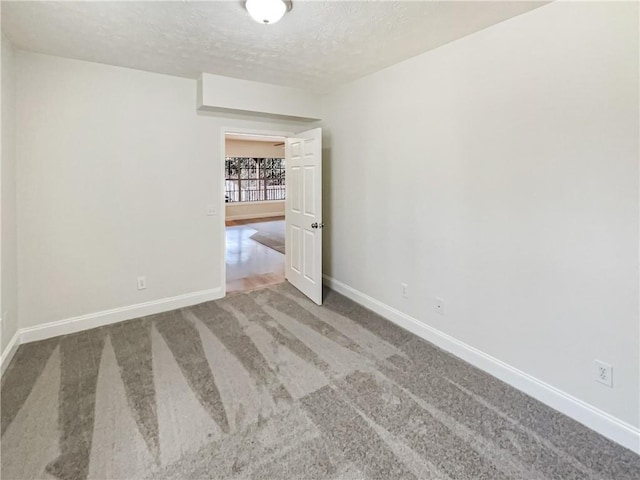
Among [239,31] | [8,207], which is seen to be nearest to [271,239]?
[8,207]

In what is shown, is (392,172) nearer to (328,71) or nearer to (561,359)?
(328,71)

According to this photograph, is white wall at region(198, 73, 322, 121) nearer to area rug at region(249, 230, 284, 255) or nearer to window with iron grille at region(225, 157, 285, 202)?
area rug at region(249, 230, 284, 255)

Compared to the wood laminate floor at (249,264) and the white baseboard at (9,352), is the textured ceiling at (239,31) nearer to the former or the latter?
the white baseboard at (9,352)

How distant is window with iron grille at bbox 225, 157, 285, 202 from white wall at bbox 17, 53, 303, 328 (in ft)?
26.0

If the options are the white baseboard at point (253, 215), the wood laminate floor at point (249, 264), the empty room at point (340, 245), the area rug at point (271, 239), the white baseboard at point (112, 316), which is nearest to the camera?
the empty room at point (340, 245)

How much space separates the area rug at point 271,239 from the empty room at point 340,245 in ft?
9.93

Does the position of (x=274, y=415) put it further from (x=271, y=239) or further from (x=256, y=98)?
(x=271, y=239)

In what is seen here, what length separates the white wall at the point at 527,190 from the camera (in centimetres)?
181

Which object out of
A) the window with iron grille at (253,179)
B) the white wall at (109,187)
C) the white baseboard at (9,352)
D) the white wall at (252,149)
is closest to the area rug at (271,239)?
the white wall at (252,149)

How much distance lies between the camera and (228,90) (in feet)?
11.3

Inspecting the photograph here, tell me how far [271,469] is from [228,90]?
336 centimetres

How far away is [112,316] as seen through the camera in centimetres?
332

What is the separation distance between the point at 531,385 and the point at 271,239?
20.8 ft

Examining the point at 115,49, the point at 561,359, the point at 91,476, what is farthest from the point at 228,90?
the point at 561,359
